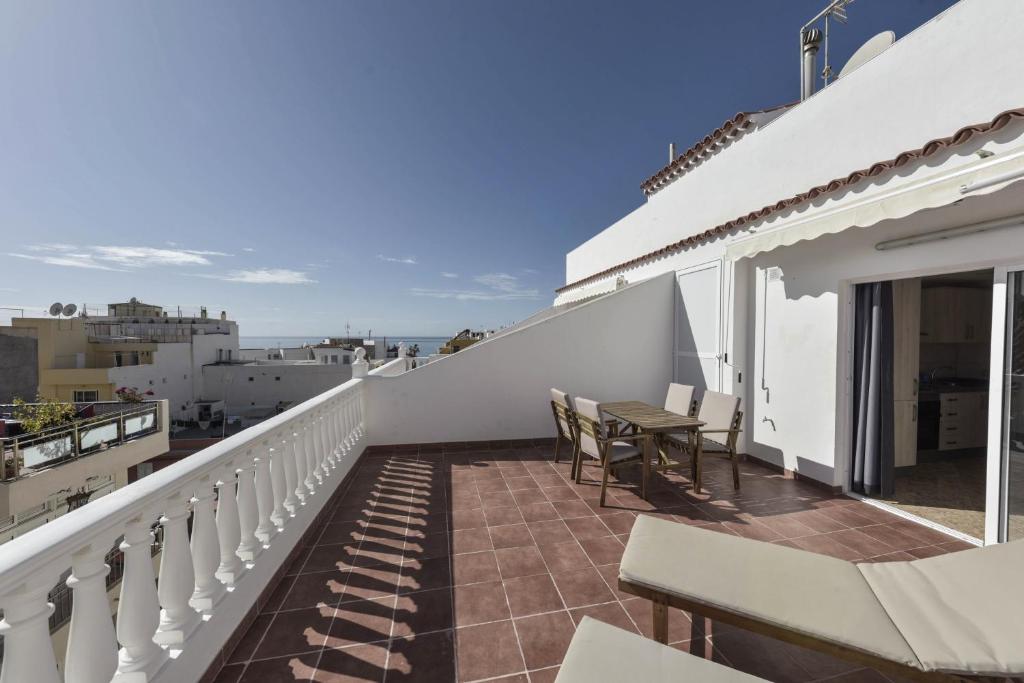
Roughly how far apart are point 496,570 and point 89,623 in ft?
8.23

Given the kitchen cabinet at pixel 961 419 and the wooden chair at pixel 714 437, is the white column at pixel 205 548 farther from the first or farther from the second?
the kitchen cabinet at pixel 961 419

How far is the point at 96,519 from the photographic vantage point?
145 cm

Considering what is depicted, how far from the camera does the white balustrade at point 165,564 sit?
4.07 feet

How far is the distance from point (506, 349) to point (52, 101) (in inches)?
453

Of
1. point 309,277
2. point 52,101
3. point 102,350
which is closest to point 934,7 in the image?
point 52,101

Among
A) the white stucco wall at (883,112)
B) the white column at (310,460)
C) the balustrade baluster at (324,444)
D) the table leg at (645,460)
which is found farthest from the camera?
the table leg at (645,460)

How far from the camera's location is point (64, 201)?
1606 cm

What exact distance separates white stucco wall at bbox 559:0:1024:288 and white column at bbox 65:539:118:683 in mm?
7466

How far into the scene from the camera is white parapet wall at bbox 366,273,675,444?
7012 mm

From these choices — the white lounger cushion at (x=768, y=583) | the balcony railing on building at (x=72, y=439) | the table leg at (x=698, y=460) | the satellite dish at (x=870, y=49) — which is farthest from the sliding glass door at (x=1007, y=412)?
the balcony railing on building at (x=72, y=439)

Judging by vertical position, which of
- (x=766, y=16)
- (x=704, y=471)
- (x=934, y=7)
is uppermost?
(x=766, y=16)

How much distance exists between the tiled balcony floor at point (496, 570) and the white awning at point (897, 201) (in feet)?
10.4

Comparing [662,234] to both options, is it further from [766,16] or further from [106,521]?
[106,521]

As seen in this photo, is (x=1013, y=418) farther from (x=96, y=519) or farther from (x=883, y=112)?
(x=96, y=519)
